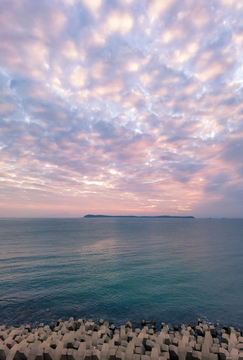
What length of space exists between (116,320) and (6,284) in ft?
63.0

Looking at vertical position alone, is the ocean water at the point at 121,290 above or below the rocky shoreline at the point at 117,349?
below

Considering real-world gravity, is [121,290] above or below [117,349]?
below

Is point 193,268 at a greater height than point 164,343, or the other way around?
point 164,343

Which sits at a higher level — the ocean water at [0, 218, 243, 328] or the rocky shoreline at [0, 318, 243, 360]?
the rocky shoreline at [0, 318, 243, 360]

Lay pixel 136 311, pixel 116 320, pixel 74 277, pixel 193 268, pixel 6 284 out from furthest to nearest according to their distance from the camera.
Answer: pixel 193 268 < pixel 74 277 < pixel 6 284 < pixel 136 311 < pixel 116 320

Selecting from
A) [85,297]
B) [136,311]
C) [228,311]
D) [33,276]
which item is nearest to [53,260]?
[33,276]

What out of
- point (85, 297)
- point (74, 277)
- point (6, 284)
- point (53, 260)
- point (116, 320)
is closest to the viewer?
point (116, 320)

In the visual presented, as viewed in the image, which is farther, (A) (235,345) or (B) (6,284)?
(B) (6,284)

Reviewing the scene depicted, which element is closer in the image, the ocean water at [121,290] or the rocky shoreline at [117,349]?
the rocky shoreline at [117,349]

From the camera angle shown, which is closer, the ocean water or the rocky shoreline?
the rocky shoreline

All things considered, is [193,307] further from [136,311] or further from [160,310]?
[136,311]

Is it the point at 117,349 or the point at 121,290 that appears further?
the point at 121,290

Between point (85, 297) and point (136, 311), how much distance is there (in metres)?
7.31

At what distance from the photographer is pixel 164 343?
11352mm
